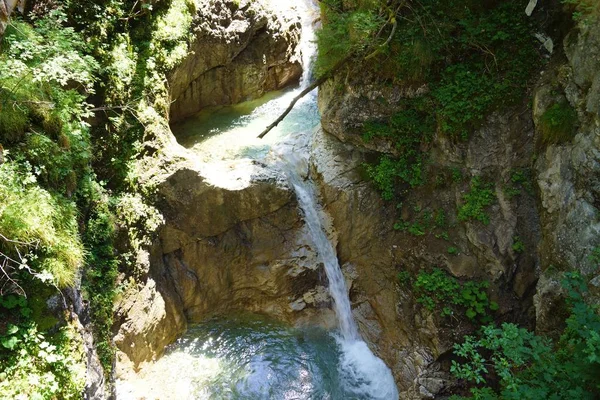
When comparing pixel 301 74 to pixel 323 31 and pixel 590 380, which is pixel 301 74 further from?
pixel 590 380

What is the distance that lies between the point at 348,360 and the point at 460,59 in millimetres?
5896

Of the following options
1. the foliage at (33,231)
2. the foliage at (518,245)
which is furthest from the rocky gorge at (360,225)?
the foliage at (33,231)

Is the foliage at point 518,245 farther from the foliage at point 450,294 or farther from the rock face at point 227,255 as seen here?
the rock face at point 227,255

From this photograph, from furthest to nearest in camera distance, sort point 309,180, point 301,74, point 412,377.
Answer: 1. point 301,74
2. point 309,180
3. point 412,377

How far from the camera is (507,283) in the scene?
21.3ft

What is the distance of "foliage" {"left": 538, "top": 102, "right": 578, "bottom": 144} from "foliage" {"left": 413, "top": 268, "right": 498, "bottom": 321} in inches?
94.9

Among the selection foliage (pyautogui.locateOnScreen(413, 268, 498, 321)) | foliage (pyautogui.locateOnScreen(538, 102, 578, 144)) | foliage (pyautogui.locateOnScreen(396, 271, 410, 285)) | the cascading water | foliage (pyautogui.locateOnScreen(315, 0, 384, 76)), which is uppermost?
foliage (pyautogui.locateOnScreen(315, 0, 384, 76))

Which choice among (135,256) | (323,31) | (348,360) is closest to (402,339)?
(348,360)

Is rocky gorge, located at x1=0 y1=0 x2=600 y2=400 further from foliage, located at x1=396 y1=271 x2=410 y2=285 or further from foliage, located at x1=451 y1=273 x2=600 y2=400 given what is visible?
foliage, located at x1=451 y1=273 x2=600 y2=400

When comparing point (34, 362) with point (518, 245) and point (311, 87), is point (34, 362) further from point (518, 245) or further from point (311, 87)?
point (518, 245)

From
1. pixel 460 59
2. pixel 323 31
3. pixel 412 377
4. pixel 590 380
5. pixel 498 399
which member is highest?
pixel 323 31

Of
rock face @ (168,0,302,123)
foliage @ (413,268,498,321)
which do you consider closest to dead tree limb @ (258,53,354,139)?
rock face @ (168,0,302,123)

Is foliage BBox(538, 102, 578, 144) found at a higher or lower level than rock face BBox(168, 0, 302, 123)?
lower

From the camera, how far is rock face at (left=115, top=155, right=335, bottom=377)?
7906 millimetres
